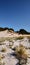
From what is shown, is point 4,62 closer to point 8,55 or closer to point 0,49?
point 8,55

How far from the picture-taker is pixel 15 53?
10766 millimetres

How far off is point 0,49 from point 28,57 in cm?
249

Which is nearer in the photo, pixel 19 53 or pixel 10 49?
pixel 19 53

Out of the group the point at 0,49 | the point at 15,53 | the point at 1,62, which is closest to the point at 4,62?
the point at 1,62

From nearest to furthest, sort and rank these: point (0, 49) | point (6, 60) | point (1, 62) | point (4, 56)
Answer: point (1, 62)
point (6, 60)
point (4, 56)
point (0, 49)

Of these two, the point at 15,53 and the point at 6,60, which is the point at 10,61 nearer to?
the point at 6,60

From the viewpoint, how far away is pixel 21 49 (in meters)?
10.5

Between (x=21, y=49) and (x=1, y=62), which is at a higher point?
(x=21, y=49)

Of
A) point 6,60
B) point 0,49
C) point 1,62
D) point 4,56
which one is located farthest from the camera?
point 0,49

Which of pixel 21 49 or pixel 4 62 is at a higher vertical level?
pixel 21 49

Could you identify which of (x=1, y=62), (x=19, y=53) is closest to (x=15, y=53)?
(x=19, y=53)

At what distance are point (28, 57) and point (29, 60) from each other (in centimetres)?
48

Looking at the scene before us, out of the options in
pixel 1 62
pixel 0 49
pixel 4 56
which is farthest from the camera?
pixel 0 49

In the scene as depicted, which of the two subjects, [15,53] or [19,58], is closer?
[19,58]
